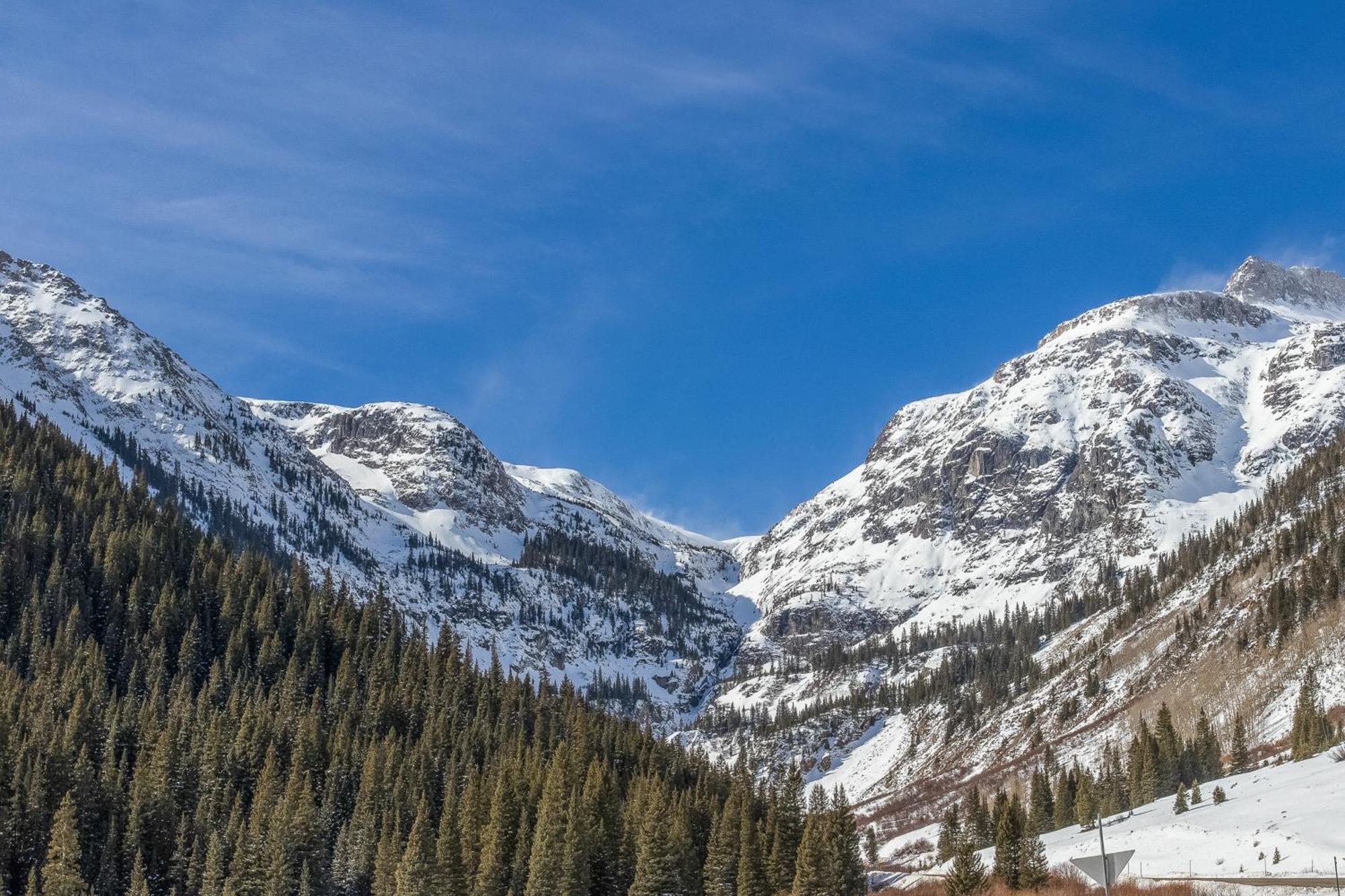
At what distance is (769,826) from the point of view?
10206 centimetres

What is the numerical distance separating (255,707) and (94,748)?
15.9 metres

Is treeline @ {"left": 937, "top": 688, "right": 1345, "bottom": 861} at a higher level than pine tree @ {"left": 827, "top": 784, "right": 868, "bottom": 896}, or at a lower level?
higher

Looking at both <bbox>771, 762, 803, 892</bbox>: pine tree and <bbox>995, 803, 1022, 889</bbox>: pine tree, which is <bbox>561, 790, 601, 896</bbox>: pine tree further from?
<bbox>995, 803, 1022, 889</bbox>: pine tree

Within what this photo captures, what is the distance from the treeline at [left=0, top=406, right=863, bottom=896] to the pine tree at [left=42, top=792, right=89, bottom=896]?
0.23 metres

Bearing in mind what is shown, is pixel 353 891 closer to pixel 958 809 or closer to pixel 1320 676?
pixel 958 809

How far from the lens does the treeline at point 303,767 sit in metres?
96.1

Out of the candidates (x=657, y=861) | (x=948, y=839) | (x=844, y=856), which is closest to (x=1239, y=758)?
(x=948, y=839)

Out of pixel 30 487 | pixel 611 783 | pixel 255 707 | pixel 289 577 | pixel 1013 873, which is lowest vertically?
pixel 1013 873

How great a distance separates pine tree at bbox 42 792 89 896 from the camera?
9388cm

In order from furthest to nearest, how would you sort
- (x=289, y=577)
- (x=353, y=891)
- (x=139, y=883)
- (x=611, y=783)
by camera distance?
(x=289, y=577) → (x=611, y=783) → (x=353, y=891) → (x=139, y=883)

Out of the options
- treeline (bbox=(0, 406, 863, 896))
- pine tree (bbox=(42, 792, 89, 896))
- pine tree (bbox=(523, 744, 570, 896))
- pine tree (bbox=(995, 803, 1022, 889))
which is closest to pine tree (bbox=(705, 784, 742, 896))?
treeline (bbox=(0, 406, 863, 896))

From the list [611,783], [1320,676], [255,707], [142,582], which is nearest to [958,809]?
[1320,676]

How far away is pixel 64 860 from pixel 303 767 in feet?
87.2

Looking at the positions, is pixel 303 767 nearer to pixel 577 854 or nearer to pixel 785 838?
pixel 577 854
